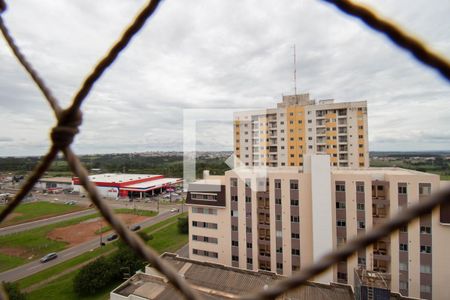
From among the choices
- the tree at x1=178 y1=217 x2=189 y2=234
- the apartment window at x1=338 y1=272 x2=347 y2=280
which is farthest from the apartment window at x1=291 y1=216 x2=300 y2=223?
the tree at x1=178 y1=217 x2=189 y2=234

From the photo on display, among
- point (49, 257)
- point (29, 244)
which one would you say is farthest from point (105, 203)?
point (29, 244)

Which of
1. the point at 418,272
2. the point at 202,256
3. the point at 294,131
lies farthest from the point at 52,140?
the point at 294,131

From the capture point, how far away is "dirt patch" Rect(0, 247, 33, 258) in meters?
8.91

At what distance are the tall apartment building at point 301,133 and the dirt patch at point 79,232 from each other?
7.02m

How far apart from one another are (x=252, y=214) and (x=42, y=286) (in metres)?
5.95

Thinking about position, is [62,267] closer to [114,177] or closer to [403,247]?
[403,247]

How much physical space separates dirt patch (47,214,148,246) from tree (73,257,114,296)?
14.1 ft

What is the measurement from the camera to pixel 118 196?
1833 cm

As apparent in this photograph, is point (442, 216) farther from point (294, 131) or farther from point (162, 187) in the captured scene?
point (162, 187)

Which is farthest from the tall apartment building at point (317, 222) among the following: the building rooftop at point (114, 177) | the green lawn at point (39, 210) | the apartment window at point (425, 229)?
the building rooftop at point (114, 177)

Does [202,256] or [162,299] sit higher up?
[162,299]

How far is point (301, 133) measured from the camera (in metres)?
13.6

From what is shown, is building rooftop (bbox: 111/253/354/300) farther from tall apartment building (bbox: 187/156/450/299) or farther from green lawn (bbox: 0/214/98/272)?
green lawn (bbox: 0/214/98/272)

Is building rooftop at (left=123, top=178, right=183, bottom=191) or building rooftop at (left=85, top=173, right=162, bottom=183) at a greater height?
building rooftop at (left=85, top=173, right=162, bottom=183)
